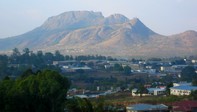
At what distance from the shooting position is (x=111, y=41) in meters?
113

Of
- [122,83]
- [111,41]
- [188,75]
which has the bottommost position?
[122,83]

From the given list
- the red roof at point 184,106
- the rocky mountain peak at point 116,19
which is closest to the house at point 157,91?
the red roof at point 184,106

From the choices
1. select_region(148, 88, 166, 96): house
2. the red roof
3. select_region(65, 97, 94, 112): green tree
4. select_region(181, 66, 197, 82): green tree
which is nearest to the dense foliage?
select_region(65, 97, 94, 112): green tree

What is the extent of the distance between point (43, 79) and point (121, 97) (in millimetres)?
15124

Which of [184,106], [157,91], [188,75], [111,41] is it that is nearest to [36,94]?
[184,106]

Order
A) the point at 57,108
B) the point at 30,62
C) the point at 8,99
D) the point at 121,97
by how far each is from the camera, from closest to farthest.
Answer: the point at 8,99 < the point at 57,108 < the point at 121,97 < the point at 30,62

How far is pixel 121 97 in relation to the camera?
3375cm

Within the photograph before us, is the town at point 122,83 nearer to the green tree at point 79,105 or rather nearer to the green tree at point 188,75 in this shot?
the green tree at point 188,75

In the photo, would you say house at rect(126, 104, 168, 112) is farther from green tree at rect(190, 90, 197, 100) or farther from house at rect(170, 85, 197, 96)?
house at rect(170, 85, 197, 96)

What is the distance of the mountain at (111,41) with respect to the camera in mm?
101438

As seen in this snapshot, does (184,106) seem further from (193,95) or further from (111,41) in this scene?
(111,41)

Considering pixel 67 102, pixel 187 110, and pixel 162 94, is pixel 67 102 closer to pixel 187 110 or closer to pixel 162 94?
pixel 187 110

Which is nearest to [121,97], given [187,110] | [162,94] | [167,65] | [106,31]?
[162,94]

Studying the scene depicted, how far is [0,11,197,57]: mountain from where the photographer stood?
101 meters
